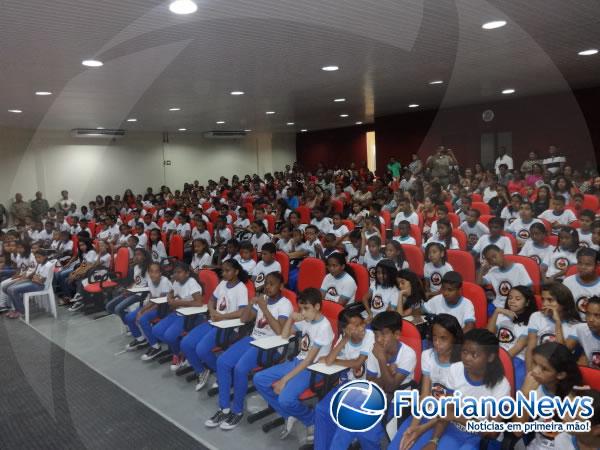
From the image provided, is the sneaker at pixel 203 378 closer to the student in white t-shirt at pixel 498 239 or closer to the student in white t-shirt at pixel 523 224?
the student in white t-shirt at pixel 498 239

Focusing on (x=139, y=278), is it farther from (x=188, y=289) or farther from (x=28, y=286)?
(x=28, y=286)

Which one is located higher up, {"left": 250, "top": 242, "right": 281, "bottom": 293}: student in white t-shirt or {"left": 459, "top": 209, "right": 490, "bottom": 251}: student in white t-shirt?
{"left": 459, "top": 209, "right": 490, "bottom": 251}: student in white t-shirt

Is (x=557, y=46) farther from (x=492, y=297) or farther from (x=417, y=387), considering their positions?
(x=417, y=387)

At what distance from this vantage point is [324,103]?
10773mm

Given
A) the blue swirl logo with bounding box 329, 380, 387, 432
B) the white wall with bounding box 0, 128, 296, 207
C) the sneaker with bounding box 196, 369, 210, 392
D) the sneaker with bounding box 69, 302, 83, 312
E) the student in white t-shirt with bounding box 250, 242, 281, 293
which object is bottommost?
the sneaker with bounding box 196, 369, 210, 392

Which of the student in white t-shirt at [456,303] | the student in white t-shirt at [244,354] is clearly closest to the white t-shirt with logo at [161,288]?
the student in white t-shirt at [244,354]

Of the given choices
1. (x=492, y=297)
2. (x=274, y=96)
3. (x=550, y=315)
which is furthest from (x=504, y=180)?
(x=550, y=315)

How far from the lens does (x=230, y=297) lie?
463 centimetres

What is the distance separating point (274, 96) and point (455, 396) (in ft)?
24.8

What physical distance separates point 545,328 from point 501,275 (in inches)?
48.6

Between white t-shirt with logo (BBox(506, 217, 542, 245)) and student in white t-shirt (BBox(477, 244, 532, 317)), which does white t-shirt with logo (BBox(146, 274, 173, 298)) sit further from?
white t-shirt with logo (BBox(506, 217, 542, 245))

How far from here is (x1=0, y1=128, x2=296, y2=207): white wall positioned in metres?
14.5

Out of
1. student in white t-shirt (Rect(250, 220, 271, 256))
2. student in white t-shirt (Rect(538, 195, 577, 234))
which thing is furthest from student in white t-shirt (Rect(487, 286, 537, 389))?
student in white t-shirt (Rect(250, 220, 271, 256))

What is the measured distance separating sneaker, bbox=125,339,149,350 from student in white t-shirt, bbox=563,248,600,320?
4.37 metres
